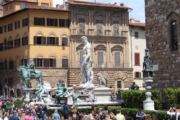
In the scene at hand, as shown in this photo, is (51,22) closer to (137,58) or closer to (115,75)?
(115,75)

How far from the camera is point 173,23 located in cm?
2331

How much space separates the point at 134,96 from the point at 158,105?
62.5 inches

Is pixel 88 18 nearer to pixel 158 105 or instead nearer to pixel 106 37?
→ pixel 106 37

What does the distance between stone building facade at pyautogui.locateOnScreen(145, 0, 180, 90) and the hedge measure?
4.06 feet

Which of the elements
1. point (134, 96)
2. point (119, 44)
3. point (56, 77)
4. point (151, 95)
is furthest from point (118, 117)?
point (119, 44)

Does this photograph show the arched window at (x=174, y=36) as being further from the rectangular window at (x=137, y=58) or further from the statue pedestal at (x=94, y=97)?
the rectangular window at (x=137, y=58)

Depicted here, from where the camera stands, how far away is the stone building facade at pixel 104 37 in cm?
5184

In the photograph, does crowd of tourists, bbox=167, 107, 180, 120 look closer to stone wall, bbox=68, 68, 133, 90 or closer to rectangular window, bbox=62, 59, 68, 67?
rectangular window, bbox=62, 59, 68, 67

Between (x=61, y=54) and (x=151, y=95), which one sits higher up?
(x=61, y=54)

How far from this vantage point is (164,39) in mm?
23953

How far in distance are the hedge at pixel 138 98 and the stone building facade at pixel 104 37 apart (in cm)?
2697

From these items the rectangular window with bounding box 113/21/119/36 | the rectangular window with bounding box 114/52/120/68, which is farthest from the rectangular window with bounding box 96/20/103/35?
the rectangular window with bounding box 114/52/120/68

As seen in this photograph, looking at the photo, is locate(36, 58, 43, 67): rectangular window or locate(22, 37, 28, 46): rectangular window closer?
locate(36, 58, 43, 67): rectangular window

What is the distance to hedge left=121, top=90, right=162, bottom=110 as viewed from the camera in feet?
73.8
